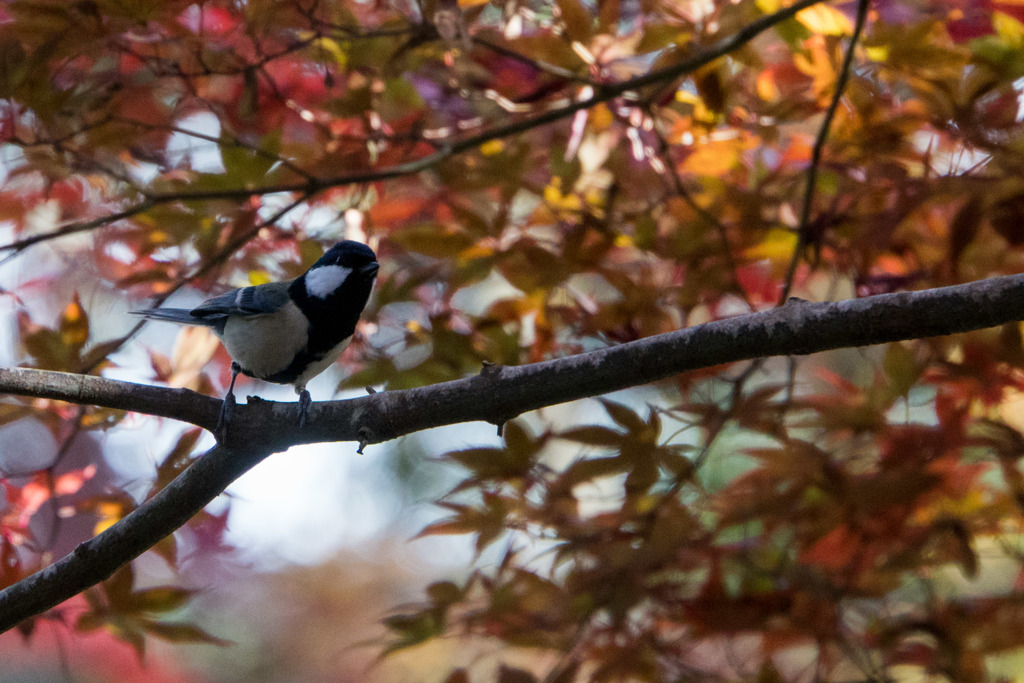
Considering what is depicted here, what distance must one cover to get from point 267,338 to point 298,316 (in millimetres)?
92

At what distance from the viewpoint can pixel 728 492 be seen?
173cm

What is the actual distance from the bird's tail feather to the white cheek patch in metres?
0.29

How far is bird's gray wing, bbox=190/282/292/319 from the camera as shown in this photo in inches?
77.4

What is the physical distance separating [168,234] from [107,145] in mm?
220

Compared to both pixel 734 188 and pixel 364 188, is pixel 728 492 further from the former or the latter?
pixel 364 188

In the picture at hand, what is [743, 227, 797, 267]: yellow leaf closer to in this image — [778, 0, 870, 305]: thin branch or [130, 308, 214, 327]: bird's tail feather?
[778, 0, 870, 305]: thin branch

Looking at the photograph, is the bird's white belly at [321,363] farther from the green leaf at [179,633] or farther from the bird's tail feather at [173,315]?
the green leaf at [179,633]

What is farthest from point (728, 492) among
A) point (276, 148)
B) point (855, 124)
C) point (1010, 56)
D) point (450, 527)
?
point (276, 148)

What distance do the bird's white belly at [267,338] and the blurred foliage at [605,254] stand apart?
102 mm

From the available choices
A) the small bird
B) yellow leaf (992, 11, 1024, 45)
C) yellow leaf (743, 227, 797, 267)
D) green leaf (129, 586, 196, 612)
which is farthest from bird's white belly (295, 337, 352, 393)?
yellow leaf (992, 11, 1024, 45)

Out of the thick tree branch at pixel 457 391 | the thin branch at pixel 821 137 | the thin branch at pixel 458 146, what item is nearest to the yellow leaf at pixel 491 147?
the thin branch at pixel 458 146

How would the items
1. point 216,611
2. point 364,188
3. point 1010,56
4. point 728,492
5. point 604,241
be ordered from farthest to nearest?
point 216,611 → point 364,188 → point 604,241 → point 728,492 → point 1010,56

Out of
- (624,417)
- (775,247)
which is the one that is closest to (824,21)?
(775,247)

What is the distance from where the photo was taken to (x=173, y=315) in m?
1.84
